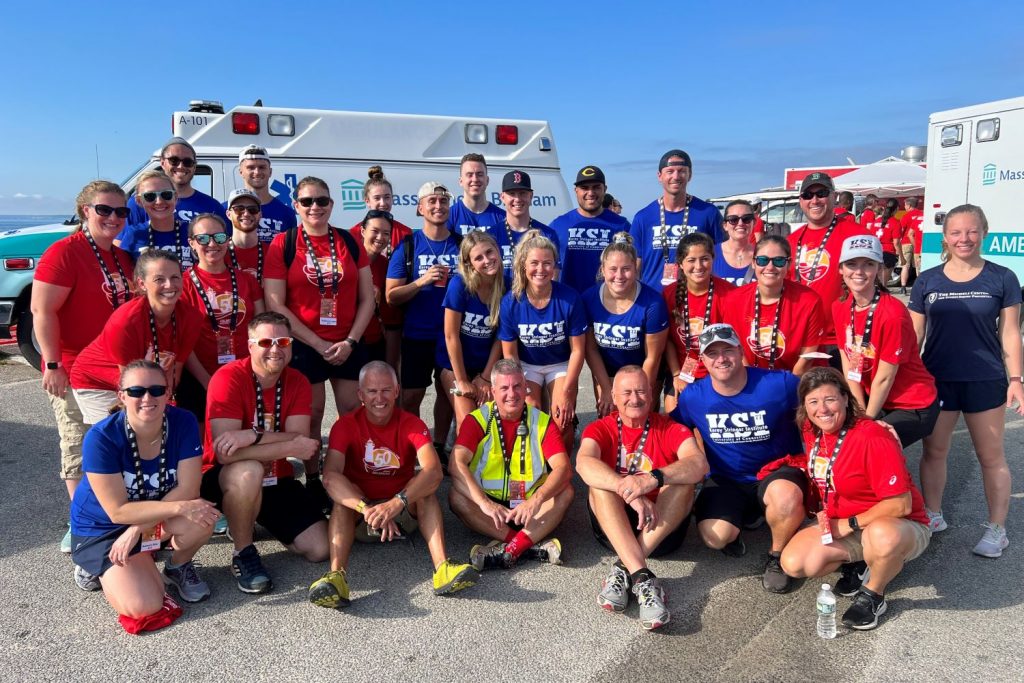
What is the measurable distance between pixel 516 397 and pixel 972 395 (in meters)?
2.54

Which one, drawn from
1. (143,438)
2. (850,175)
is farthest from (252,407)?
(850,175)

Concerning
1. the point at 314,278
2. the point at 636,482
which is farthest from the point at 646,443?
the point at 314,278

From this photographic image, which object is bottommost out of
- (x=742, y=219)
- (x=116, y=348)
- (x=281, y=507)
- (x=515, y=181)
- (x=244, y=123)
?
(x=281, y=507)

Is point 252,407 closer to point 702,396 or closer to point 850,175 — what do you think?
point 702,396

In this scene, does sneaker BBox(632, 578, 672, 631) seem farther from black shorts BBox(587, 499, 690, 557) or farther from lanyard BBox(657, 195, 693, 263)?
lanyard BBox(657, 195, 693, 263)

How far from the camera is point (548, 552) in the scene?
407cm

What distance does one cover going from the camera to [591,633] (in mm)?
3357

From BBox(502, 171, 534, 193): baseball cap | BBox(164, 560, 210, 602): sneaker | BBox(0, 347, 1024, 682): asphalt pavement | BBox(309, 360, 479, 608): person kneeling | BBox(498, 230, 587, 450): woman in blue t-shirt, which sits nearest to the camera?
BBox(0, 347, 1024, 682): asphalt pavement

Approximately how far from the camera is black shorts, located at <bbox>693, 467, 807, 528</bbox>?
152 inches

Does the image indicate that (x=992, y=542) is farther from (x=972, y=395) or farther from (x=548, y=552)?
(x=548, y=552)

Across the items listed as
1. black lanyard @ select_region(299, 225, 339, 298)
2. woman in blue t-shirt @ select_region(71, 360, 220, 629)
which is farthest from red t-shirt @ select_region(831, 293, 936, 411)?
woman in blue t-shirt @ select_region(71, 360, 220, 629)

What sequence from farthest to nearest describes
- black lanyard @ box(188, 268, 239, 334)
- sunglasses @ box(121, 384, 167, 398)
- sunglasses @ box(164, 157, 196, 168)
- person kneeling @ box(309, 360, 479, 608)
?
sunglasses @ box(164, 157, 196, 168), black lanyard @ box(188, 268, 239, 334), person kneeling @ box(309, 360, 479, 608), sunglasses @ box(121, 384, 167, 398)

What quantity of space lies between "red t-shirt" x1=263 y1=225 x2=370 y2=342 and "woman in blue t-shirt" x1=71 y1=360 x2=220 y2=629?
1.24 metres

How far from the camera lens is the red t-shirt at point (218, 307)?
14.5 ft
